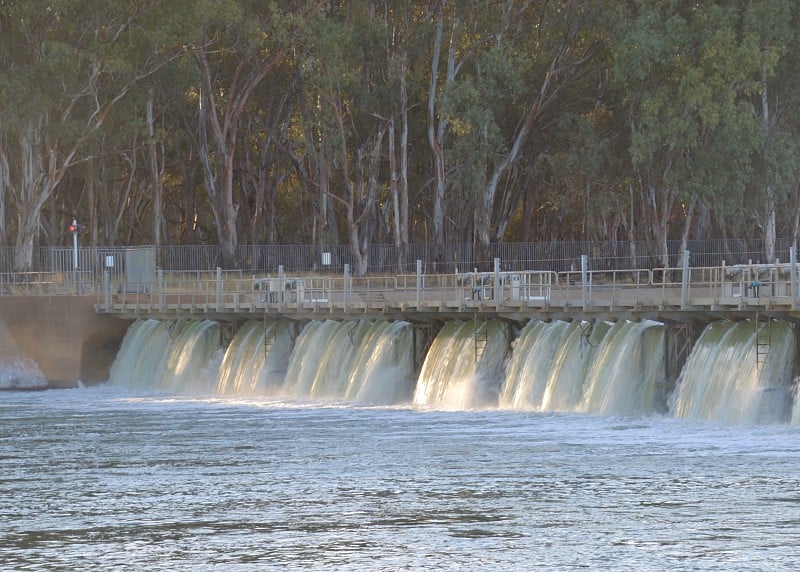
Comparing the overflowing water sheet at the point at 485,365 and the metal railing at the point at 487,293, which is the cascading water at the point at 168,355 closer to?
the overflowing water sheet at the point at 485,365

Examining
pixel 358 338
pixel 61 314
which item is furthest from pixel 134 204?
pixel 358 338

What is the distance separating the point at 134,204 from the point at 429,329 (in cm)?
5681

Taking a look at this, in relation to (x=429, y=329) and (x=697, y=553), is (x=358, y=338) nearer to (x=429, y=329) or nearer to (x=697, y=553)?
(x=429, y=329)

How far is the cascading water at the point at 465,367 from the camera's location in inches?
1950

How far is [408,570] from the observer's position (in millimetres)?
24109

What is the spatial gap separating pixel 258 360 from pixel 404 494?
28.5 m

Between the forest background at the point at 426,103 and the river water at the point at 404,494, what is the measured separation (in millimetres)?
30421

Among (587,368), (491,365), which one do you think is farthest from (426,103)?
(587,368)

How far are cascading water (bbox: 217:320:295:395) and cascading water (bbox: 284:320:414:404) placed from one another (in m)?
1.22

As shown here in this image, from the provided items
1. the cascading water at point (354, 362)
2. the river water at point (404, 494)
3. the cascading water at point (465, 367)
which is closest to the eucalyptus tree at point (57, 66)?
the cascading water at point (354, 362)

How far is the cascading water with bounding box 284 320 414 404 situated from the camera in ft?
174

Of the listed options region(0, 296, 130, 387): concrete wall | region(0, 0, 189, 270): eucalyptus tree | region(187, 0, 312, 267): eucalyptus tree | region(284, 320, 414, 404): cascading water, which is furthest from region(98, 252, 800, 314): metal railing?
region(0, 0, 189, 270): eucalyptus tree

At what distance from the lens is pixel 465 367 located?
50594 millimetres

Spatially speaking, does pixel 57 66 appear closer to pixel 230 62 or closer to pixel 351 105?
pixel 230 62
